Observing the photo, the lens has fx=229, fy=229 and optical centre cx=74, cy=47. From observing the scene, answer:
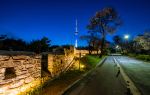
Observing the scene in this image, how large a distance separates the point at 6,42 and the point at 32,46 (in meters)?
1.97

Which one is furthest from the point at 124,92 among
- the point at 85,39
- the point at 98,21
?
the point at 85,39

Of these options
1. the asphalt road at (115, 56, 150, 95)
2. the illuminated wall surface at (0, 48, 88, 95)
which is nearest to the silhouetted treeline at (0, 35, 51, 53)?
the illuminated wall surface at (0, 48, 88, 95)

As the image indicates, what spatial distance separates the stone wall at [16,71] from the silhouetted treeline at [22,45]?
2.77 meters

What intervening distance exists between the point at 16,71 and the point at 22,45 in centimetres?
656

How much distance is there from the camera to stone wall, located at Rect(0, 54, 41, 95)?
7.51 metres

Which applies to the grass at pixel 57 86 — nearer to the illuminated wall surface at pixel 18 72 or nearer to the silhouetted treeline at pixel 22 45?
the illuminated wall surface at pixel 18 72

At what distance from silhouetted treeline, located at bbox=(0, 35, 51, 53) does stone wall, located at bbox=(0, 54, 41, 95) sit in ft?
9.10

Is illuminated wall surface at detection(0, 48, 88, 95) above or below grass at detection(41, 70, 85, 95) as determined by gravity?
above

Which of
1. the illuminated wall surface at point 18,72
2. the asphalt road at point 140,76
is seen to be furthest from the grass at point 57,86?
the asphalt road at point 140,76

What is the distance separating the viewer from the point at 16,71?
27.7 feet

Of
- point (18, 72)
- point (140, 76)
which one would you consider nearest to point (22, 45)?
point (18, 72)

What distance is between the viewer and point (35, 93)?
958 centimetres

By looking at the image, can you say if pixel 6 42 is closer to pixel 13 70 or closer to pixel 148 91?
pixel 13 70

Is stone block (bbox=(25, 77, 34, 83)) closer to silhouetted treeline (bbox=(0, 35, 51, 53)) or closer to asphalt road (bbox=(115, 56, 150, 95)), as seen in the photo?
silhouetted treeline (bbox=(0, 35, 51, 53))
